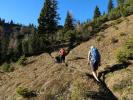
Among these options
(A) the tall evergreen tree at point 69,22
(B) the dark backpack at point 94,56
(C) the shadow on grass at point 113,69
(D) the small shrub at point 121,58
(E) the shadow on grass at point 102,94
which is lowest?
(E) the shadow on grass at point 102,94

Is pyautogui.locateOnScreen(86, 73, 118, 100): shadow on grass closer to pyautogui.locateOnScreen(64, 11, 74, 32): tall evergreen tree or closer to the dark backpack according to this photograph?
the dark backpack

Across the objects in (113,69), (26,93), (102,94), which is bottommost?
(102,94)

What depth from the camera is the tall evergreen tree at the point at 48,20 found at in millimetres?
67188

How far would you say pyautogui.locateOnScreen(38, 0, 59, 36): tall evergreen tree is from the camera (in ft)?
220

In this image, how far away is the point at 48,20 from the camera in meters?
67.9

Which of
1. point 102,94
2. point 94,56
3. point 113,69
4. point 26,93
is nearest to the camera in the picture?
point 102,94

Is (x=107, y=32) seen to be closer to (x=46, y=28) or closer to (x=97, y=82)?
(x=46, y=28)

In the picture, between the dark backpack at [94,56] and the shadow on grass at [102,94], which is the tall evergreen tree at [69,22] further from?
the shadow on grass at [102,94]

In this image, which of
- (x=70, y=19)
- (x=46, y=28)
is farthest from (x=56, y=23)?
(x=70, y=19)

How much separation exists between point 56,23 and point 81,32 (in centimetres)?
1446

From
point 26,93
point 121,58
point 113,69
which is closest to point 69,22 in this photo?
point 121,58

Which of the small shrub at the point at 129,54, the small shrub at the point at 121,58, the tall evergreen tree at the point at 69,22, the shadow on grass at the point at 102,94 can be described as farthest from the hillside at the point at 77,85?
the tall evergreen tree at the point at 69,22

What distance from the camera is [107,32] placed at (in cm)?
4812

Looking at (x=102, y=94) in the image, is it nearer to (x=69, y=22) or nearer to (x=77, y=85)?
(x=77, y=85)
